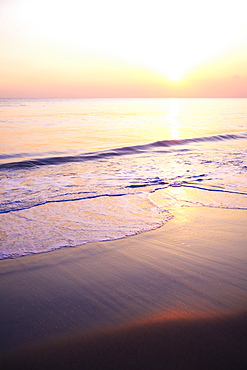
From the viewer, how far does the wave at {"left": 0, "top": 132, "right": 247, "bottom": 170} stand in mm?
10766

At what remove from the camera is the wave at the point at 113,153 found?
10766mm

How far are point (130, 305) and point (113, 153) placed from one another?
11.1 meters

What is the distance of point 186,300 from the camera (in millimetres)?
2746

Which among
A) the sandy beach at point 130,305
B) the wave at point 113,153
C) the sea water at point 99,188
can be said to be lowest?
the sandy beach at point 130,305

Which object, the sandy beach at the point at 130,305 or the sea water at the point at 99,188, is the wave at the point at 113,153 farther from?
the sandy beach at the point at 130,305

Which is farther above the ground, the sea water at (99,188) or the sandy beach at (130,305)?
the sea water at (99,188)

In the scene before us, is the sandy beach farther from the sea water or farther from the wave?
the wave

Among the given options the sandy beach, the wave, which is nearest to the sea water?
the wave

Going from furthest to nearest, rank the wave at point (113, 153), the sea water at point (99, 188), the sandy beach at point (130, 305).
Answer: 1. the wave at point (113, 153)
2. the sea water at point (99, 188)
3. the sandy beach at point (130, 305)

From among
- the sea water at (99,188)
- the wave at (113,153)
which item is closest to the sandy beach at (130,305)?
the sea water at (99,188)

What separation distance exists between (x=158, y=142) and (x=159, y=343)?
49.1 ft

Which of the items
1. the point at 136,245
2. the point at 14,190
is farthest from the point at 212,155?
the point at 136,245

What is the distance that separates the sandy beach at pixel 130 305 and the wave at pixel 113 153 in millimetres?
7647

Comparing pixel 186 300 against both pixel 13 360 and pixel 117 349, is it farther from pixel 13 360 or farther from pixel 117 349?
pixel 13 360
